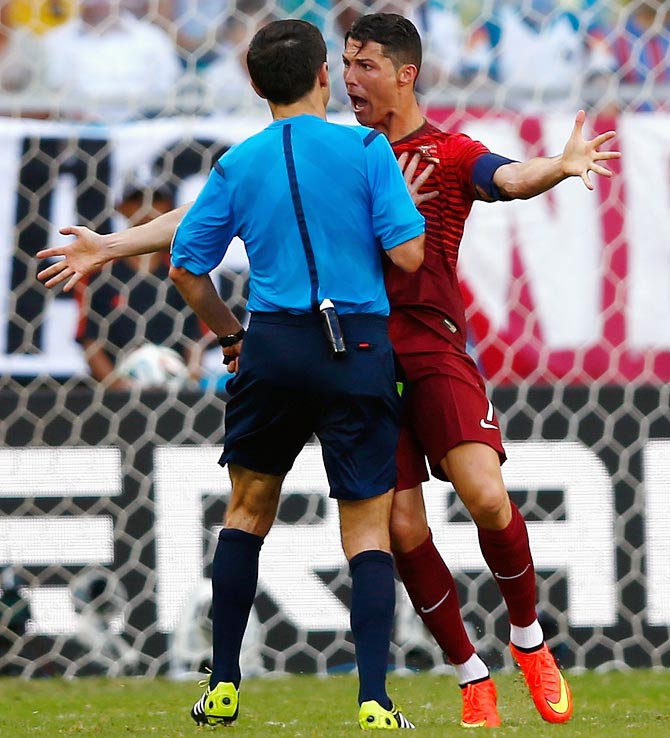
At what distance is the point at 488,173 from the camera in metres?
3.68

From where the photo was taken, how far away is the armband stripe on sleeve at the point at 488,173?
3.67 m

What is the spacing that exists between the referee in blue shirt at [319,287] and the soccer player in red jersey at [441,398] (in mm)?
332

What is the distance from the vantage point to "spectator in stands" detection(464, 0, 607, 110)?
6.98 meters

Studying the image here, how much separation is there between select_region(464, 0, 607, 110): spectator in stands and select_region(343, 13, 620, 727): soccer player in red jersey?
3107 mm

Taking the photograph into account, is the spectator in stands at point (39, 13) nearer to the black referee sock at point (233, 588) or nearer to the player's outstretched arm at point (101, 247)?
the player's outstretched arm at point (101, 247)

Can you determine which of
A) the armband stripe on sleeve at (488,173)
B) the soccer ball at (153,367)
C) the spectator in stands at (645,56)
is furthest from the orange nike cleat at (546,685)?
the spectator in stands at (645,56)

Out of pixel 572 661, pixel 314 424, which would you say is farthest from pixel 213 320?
pixel 572 661

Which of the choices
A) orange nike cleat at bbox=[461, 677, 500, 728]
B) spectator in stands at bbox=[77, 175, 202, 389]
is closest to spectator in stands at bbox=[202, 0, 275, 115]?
spectator in stands at bbox=[77, 175, 202, 389]

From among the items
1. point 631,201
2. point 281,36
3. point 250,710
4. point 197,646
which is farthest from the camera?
point 631,201

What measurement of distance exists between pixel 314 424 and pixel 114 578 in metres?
2.17

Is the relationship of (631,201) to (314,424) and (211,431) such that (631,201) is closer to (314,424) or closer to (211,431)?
(211,431)

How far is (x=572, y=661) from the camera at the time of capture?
548 cm

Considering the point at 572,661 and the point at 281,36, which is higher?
the point at 281,36

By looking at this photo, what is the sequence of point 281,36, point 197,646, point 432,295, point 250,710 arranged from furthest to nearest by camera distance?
1. point 197,646
2. point 250,710
3. point 432,295
4. point 281,36
